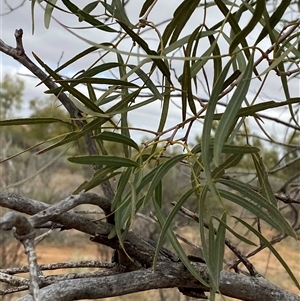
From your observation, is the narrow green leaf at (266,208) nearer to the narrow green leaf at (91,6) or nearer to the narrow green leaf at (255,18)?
the narrow green leaf at (255,18)

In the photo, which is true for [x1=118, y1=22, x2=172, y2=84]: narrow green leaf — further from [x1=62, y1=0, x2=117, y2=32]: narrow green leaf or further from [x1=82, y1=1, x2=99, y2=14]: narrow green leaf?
[x1=82, y1=1, x2=99, y2=14]: narrow green leaf

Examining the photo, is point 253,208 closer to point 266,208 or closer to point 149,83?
point 266,208

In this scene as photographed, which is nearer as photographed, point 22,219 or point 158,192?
point 22,219

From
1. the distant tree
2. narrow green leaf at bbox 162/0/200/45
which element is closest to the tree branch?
the distant tree

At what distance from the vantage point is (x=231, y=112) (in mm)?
352

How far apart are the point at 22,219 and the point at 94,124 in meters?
0.18

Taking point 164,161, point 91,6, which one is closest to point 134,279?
point 164,161

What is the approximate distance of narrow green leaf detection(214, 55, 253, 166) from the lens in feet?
1.10

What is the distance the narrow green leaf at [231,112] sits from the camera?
1.10ft

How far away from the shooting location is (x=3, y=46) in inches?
20.6

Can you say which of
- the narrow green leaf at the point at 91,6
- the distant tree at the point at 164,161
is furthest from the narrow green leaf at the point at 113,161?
the narrow green leaf at the point at 91,6

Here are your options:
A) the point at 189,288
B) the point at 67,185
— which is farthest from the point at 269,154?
the point at 189,288

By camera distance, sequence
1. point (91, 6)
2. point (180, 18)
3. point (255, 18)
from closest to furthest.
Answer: point (255, 18)
point (180, 18)
point (91, 6)

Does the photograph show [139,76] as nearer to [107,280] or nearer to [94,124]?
[94,124]
